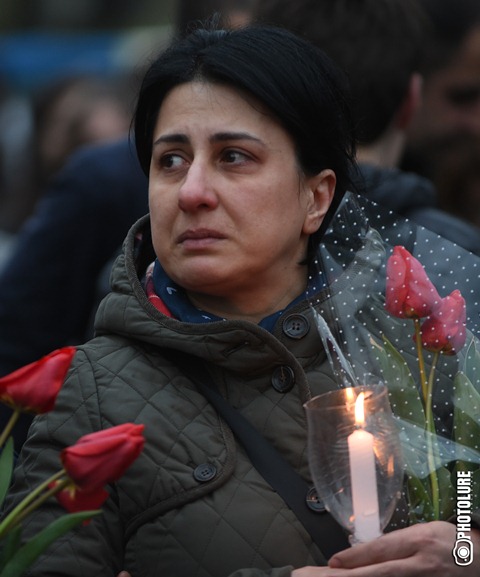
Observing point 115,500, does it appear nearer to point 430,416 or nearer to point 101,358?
point 101,358

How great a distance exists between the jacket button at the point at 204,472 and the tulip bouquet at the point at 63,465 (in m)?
0.36

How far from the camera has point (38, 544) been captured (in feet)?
8.58

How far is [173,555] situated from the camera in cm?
300

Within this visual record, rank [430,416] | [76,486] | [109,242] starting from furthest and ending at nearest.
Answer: [109,242] < [430,416] < [76,486]

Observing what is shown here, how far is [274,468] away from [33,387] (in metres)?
0.64

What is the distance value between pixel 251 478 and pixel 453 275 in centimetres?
62

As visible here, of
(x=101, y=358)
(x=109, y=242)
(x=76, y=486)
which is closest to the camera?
(x=76, y=486)

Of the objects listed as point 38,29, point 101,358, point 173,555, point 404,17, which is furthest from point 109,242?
point 38,29

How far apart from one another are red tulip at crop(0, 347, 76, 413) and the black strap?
56 centimetres

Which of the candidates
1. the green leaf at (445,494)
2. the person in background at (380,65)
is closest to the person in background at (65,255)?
the person in background at (380,65)

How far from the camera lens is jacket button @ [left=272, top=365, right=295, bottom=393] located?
10.5ft

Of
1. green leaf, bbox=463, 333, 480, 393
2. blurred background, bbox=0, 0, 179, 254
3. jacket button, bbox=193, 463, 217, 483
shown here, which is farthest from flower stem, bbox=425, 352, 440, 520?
blurred background, bbox=0, 0, 179, 254

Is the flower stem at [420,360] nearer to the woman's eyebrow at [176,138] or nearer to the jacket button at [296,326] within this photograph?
the jacket button at [296,326]

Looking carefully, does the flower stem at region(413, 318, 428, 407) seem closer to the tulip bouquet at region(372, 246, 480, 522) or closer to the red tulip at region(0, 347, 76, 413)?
the tulip bouquet at region(372, 246, 480, 522)
